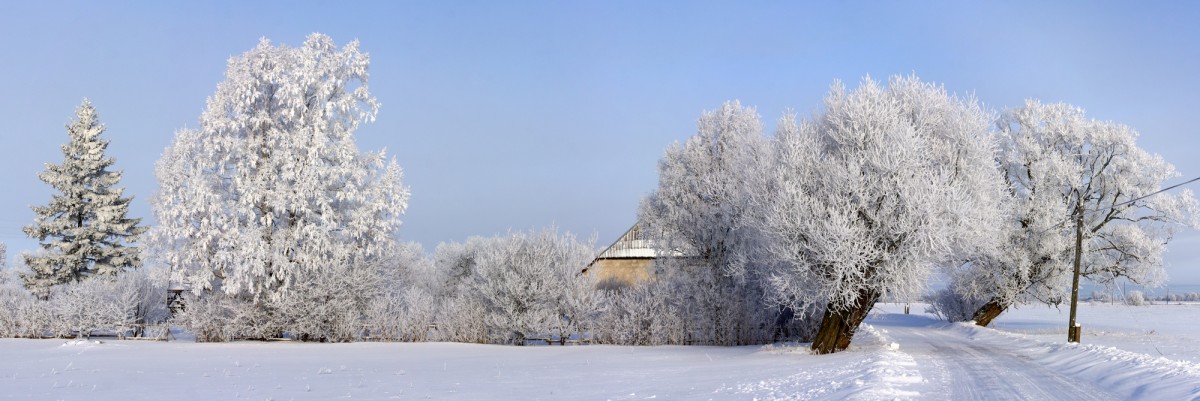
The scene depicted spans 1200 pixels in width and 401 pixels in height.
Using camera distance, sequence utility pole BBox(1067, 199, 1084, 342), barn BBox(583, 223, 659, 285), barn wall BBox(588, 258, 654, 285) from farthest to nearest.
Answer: barn BBox(583, 223, 659, 285) → barn wall BBox(588, 258, 654, 285) → utility pole BBox(1067, 199, 1084, 342)

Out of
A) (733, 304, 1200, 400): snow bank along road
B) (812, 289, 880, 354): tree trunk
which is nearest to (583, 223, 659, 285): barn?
(812, 289, 880, 354): tree trunk

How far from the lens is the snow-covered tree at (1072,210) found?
3350 cm

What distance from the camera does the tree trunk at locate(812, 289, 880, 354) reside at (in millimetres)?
21344

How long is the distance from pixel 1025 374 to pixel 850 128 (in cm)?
767

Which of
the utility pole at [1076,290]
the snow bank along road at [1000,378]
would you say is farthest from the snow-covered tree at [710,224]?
the utility pole at [1076,290]

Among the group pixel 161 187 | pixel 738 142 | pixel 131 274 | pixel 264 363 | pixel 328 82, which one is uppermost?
pixel 328 82

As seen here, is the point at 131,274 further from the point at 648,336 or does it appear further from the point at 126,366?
the point at 648,336

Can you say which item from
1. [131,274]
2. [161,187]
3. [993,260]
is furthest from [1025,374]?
[131,274]

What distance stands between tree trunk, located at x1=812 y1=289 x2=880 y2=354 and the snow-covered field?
22.9 inches

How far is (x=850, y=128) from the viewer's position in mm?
20969

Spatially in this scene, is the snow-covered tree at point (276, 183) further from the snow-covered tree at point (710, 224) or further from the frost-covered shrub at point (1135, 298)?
the frost-covered shrub at point (1135, 298)

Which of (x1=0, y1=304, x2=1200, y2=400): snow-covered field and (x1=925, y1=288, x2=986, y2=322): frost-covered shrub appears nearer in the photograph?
(x1=0, y1=304, x2=1200, y2=400): snow-covered field

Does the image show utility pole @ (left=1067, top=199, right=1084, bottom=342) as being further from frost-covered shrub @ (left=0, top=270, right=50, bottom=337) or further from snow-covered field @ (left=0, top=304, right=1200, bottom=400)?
frost-covered shrub @ (left=0, top=270, right=50, bottom=337)

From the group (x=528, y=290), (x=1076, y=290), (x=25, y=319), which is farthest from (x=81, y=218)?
(x=1076, y=290)
